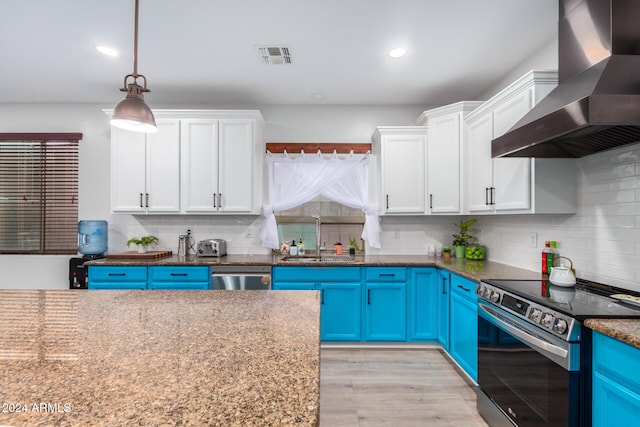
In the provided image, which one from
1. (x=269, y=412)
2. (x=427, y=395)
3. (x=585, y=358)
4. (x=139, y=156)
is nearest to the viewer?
(x=269, y=412)

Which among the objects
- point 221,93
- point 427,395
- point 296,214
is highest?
point 221,93

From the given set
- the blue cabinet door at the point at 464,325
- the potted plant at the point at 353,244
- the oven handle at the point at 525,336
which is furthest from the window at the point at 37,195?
the oven handle at the point at 525,336

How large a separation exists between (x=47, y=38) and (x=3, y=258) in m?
2.77

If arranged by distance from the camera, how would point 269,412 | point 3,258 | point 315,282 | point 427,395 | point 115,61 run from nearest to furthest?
point 269,412 → point 427,395 → point 115,61 → point 315,282 → point 3,258

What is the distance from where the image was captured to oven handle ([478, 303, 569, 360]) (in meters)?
1.56

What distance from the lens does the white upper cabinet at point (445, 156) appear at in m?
3.34

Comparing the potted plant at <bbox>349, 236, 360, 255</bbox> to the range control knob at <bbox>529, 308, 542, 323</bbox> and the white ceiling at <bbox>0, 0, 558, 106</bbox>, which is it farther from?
the range control knob at <bbox>529, 308, 542, 323</bbox>

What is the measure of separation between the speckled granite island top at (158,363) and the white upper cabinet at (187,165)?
2.06 meters

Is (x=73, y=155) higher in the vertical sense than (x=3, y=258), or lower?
higher

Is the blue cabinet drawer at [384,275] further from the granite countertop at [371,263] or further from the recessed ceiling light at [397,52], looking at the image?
the recessed ceiling light at [397,52]

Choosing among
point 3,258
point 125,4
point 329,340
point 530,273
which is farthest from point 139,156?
point 530,273

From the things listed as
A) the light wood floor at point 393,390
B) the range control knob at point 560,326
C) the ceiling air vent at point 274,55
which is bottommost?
the light wood floor at point 393,390

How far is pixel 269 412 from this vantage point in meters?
0.72

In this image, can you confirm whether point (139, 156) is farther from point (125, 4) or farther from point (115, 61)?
point (125, 4)
